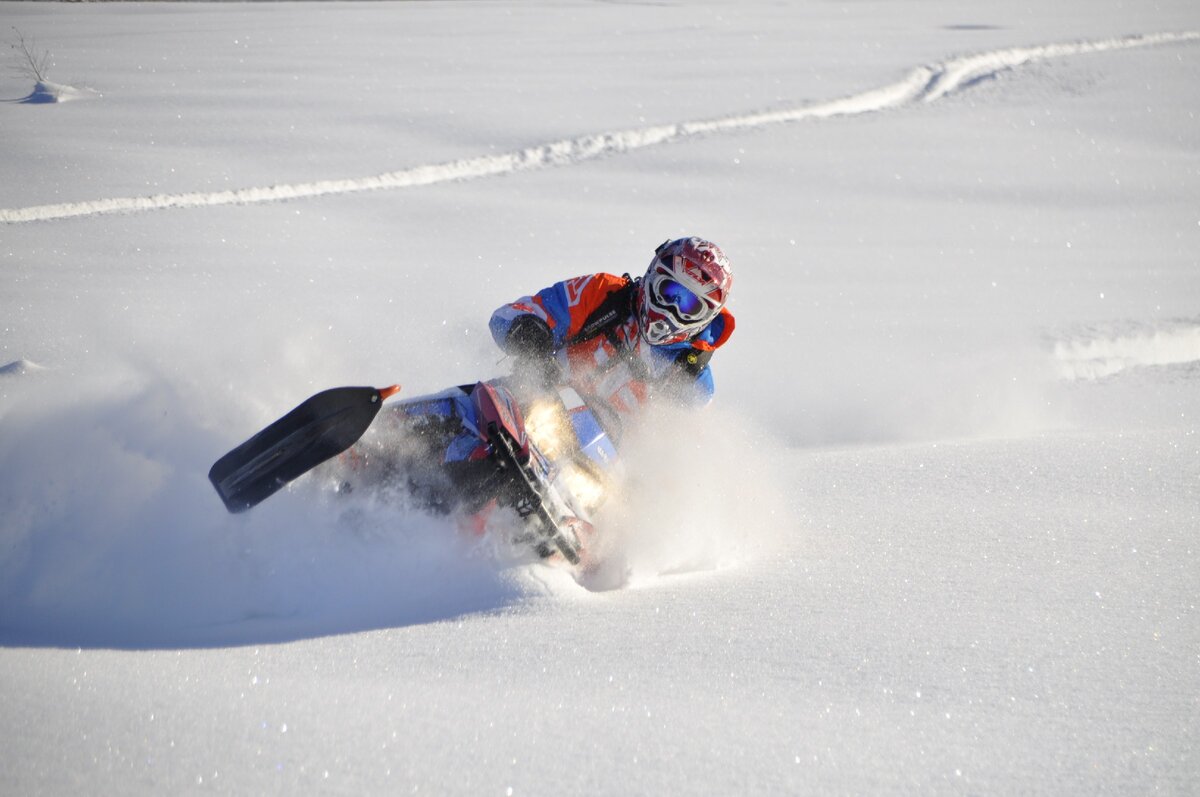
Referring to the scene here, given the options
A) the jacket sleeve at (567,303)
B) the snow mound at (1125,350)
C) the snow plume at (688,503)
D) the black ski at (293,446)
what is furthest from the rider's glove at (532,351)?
the snow mound at (1125,350)

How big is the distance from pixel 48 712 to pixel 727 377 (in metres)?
5.84

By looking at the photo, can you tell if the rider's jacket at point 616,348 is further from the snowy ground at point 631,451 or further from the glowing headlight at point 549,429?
the glowing headlight at point 549,429

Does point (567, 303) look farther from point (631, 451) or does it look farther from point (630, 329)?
point (631, 451)

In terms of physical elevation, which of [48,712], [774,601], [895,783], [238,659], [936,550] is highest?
[48,712]

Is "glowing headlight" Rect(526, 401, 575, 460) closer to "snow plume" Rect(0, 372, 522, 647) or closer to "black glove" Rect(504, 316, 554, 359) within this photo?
"black glove" Rect(504, 316, 554, 359)

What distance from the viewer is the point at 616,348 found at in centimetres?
529

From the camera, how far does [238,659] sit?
298 centimetres

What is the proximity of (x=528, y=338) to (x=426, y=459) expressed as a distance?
0.99m

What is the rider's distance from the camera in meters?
4.93

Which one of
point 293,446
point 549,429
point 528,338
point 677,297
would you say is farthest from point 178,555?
point 677,297

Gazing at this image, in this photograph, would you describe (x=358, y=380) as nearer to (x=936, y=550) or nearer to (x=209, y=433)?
(x=209, y=433)

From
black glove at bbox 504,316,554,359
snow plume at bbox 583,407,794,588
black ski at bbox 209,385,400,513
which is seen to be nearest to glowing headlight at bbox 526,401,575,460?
black glove at bbox 504,316,554,359

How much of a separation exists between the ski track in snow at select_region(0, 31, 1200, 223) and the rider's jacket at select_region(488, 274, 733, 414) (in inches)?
248

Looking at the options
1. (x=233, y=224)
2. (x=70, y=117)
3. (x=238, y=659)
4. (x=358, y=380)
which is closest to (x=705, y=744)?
(x=238, y=659)
